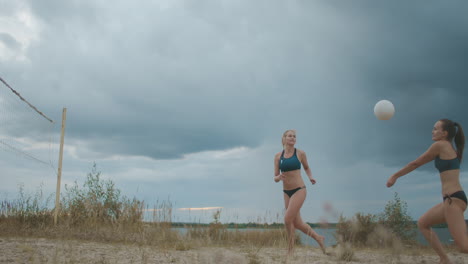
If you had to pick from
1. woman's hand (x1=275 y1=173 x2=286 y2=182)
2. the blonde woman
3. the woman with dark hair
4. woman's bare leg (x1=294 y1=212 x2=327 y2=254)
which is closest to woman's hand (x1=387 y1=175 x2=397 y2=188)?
the woman with dark hair

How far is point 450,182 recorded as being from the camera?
200 inches

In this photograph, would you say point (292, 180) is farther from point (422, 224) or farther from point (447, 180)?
point (447, 180)

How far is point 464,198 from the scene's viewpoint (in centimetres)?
502

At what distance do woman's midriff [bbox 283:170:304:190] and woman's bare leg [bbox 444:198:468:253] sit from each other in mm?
2304

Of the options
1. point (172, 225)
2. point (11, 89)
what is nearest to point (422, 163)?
point (172, 225)

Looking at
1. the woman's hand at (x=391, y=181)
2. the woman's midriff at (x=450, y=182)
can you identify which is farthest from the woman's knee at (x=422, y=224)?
the woman's hand at (x=391, y=181)

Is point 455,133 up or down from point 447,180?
up

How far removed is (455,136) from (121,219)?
404 inches

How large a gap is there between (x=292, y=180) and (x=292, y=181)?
0.02 metres

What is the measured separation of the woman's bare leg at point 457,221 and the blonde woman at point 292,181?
2245mm

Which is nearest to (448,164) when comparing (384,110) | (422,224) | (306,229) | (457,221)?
(457,221)

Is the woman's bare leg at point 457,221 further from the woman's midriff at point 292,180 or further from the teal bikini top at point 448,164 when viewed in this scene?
the woman's midriff at point 292,180

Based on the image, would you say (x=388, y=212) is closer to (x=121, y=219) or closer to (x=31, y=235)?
(x=121, y=219)

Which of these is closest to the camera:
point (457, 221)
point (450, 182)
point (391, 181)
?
point (457, 221)
